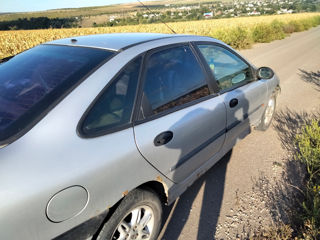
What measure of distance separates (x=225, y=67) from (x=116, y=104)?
1.81m

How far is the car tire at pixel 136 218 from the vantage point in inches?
60.4

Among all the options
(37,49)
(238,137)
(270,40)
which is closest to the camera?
(37,49)

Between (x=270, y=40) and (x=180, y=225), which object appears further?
(x=270, y=40)

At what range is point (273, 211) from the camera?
240 centimetres

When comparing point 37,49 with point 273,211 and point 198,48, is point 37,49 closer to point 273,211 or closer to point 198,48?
point 198,48

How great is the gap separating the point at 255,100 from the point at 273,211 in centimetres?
144

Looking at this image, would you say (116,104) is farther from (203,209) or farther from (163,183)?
(203,209)

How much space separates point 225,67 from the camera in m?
2.88

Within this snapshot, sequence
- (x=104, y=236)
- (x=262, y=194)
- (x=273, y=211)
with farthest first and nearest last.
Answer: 1. (x=262, y=194)
2. (x=273, y=211)
3. (x=104, y=236)

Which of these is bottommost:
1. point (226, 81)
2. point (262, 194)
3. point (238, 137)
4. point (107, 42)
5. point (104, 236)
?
point (262, 194)

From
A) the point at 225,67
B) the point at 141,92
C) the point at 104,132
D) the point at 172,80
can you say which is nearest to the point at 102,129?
the point at 104,132

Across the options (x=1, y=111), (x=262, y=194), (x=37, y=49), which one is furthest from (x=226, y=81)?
(x=1, y=111)

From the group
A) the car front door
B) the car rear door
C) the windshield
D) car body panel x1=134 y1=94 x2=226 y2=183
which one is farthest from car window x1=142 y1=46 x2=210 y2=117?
the windshield

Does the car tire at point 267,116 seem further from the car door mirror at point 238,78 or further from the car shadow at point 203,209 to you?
the car shadow at point 203,209
